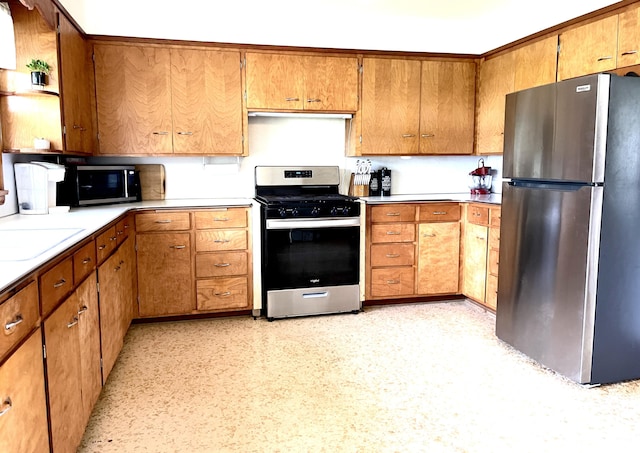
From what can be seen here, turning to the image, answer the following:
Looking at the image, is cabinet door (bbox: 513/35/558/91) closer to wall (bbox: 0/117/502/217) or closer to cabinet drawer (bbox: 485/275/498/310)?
wall (bbox: 0/117/502/217)

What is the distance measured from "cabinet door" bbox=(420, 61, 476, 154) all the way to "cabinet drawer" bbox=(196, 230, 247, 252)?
69.3 inches

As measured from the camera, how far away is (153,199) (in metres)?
3.86

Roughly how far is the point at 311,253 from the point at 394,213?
766mm

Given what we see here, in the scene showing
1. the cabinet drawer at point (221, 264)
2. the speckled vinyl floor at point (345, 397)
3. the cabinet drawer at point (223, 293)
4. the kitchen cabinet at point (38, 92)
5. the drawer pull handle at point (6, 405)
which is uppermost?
the kitchen cabinet at point (38, 92)

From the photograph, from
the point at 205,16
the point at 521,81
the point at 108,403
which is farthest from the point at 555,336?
the point at 205,16

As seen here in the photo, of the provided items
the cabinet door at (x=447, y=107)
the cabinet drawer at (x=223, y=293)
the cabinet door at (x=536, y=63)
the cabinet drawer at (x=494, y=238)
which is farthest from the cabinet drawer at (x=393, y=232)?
the cabinet door at (x=536, y=63)

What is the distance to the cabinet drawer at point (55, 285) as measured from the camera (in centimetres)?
149

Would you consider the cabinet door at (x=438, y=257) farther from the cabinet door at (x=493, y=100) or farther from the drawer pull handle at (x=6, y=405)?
the drawer pull handle at (x=6, y=405)

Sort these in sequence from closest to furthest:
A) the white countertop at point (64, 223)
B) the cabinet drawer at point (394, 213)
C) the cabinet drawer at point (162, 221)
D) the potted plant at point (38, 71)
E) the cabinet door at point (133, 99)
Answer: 1. the white countertop at point (64, 223)
2. the potted plant at point (38, 71)
3. the cabinet drawer at point (162, 221)
4. the cabinet door at point (133, 99)
5. the cabinet drawer at point (394, 213)

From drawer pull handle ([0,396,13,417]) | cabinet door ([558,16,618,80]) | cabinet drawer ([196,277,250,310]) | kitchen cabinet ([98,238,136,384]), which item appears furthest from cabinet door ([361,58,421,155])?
drawer pull handle ([0,396,13,417])

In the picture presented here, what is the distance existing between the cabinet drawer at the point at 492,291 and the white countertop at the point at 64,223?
1.92m

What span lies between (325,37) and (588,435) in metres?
3.39

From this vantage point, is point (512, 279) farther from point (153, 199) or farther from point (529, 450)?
point (153, 199)

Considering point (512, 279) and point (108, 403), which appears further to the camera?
point (512, 279)
